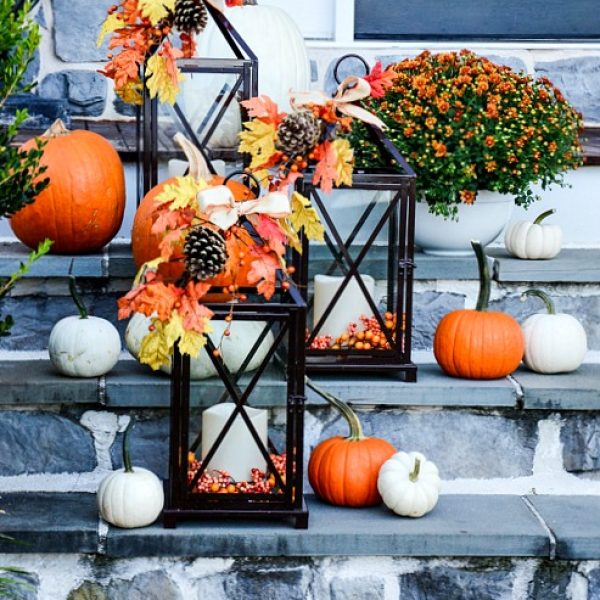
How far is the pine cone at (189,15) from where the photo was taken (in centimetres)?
304

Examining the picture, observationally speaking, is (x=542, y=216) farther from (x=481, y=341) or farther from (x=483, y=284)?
(x=481, y=341)

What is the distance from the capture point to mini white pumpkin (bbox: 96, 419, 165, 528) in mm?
2559

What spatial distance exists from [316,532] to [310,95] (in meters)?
0.92

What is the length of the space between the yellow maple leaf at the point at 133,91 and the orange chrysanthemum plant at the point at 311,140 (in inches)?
19.9

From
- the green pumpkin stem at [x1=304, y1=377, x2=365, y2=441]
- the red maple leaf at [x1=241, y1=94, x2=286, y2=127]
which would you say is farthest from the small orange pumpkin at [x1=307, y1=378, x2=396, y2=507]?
the red maple leaf at [x1=241, y1=94, x2=286, y2=127]

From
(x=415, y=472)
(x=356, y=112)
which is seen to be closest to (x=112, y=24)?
(x=356, y=112)

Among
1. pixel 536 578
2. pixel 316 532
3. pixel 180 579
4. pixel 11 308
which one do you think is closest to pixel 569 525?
pixel 536 578

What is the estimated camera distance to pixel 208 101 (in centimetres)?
314

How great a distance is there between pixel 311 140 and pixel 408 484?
0.75 metres

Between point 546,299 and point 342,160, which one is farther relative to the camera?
point 546,299

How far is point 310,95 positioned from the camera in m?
2.77

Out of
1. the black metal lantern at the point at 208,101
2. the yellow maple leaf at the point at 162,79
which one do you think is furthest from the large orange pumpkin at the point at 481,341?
the yellow maple leaf at the point at 162,79

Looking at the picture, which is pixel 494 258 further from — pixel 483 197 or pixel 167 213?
pixel 167 213

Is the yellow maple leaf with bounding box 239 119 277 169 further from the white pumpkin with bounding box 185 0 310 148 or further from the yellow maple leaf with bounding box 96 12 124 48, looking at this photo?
the white pumpkin with bounding box 185 0 310 148
